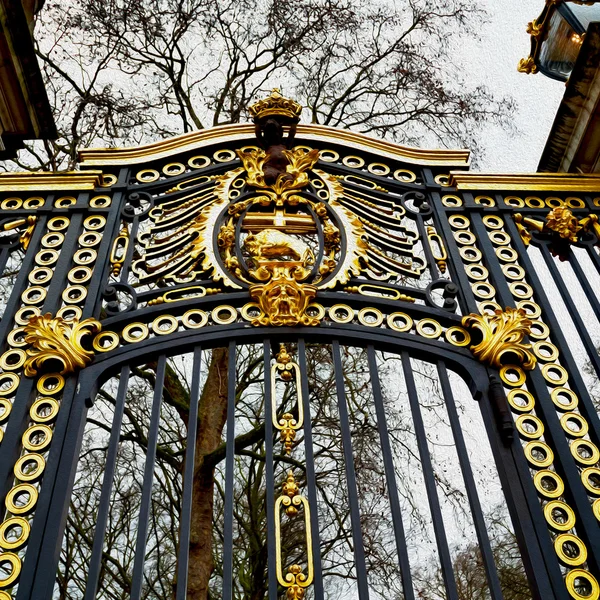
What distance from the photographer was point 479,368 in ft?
12.7

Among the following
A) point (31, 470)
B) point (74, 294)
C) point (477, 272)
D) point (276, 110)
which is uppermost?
point (276, 110)

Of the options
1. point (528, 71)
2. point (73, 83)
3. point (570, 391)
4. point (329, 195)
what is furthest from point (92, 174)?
point (73, 83)

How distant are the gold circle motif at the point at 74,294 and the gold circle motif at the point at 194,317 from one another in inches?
21.5

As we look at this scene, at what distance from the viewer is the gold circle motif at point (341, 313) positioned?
4047 millimetres

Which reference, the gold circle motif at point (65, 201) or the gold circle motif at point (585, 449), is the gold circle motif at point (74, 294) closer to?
the gold circle motif at point (65, 201)

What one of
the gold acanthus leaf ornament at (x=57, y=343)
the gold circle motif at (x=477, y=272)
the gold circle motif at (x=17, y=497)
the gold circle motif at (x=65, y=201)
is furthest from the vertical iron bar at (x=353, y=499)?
the gold circle motif at (x=65, y=201)

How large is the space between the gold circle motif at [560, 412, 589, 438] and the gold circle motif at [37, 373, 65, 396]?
2.27m

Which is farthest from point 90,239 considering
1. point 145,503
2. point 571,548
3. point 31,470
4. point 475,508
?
point 571,548

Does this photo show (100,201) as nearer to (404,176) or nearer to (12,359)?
(12,359)

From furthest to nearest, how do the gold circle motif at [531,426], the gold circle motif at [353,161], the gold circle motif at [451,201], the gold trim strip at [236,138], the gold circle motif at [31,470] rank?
1. the gold circle motif at [353,161]
2. the gold trim strip at [236,138]
3. the gold circle motif at [451,201]
4. the gold circle motif at [531,426]
5. the gold circle motif at [31,470]

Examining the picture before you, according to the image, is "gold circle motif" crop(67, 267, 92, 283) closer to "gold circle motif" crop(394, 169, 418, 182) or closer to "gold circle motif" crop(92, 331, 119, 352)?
"gold circle motif" crop(92, 331, 119, 352)

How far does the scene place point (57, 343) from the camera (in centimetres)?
376

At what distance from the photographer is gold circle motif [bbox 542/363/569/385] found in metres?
3.88

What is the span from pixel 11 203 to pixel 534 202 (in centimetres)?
303
